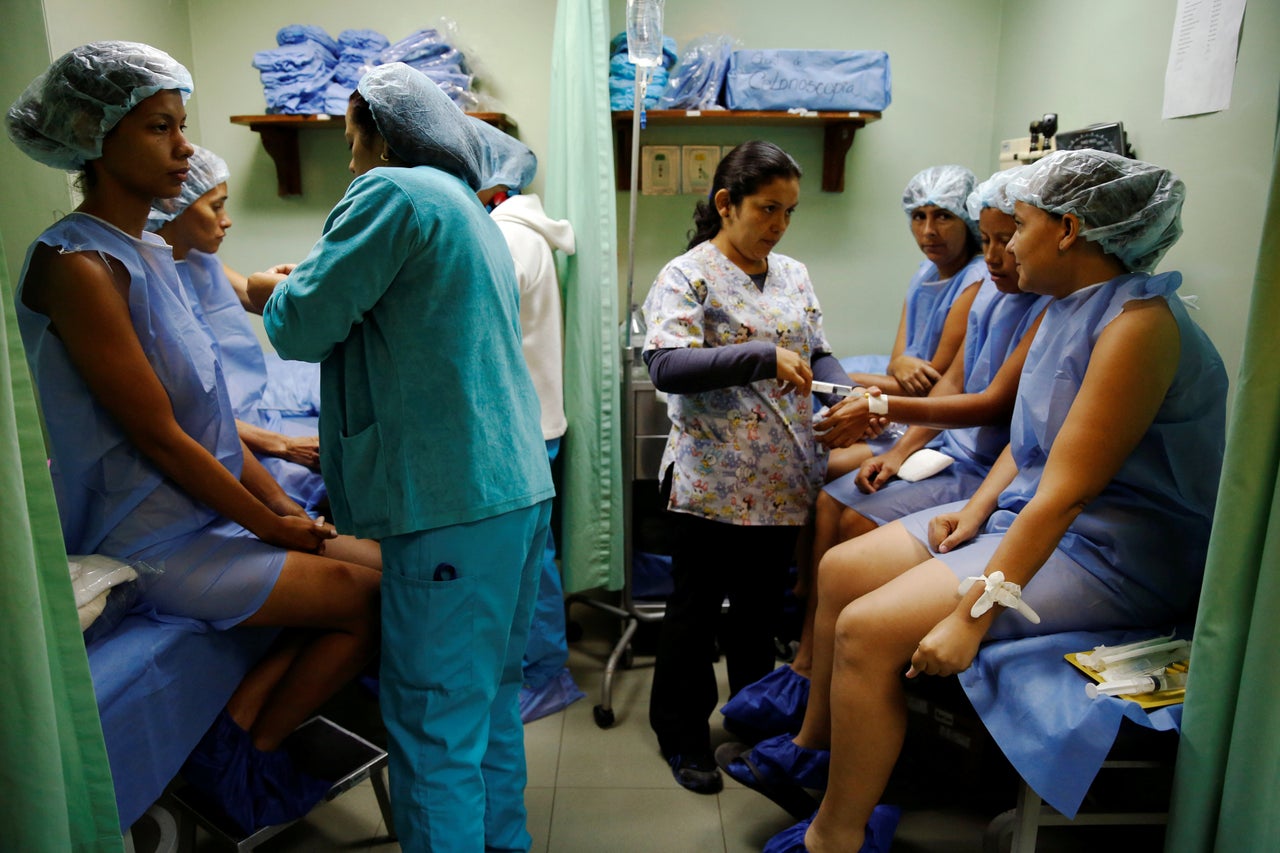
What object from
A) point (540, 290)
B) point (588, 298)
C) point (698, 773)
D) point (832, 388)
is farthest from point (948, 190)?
point (698, 773)

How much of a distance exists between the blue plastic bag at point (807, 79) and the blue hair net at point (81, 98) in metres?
1.84

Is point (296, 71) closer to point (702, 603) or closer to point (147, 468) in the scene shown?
point (147, 468)

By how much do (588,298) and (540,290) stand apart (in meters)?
0.16

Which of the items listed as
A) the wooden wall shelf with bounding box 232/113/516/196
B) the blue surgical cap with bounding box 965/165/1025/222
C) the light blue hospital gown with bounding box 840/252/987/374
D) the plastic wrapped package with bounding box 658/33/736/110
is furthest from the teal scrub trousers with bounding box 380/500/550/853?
the wooden wall shelf with bounding box 232/113/516/196

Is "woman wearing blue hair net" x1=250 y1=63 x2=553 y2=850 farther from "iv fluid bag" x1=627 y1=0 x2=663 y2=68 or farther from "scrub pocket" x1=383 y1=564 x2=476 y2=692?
"iv fluid bag" x1=627 y1=0 x2=663 y2=68

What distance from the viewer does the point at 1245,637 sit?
1.12m

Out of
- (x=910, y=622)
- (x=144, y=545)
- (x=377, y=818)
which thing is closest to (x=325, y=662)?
(x=144, y=545)

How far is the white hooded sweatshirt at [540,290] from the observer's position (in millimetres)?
2109

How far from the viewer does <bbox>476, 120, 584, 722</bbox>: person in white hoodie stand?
83.7 inches

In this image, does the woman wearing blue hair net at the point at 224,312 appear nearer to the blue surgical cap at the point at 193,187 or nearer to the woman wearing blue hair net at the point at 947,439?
the blue surgical cap at the point at 193,187

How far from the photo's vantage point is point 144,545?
140 centimetres

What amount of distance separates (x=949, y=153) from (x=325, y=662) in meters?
2.75

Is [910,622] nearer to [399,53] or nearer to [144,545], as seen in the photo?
[144,545]

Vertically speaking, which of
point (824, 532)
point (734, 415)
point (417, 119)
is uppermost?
point (417, 119)
